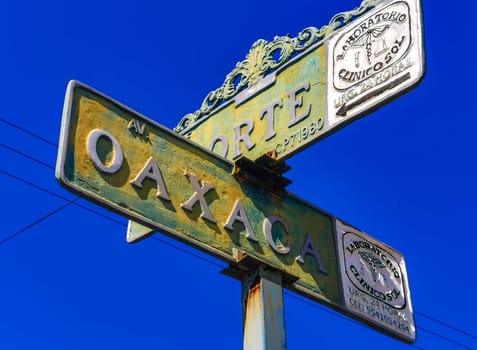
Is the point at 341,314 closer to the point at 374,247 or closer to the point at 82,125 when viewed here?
the point at 374,247

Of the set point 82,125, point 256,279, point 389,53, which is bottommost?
point 256,279

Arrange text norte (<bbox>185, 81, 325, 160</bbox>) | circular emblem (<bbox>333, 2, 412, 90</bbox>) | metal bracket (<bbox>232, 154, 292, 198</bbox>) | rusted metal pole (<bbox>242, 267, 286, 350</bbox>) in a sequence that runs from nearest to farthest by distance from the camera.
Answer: rusted metal pole (<bbox>242, 267, 286, 350</bbox>), circular emblem (<bbox>333, 2, 412, 90</bbox>), text norte (<bbox>185, 81, 325, 160</bbox>), metal bracket (<bbox>232, 154, 292, 198</bbox>)

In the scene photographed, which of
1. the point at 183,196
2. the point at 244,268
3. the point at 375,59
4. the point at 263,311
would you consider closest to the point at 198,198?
the point at 183,196

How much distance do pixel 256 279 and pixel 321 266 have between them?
62cm


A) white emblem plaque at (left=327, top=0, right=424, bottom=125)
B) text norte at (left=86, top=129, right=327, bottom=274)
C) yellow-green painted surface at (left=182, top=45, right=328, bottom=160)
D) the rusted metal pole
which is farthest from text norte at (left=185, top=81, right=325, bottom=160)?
the rusted metal pole

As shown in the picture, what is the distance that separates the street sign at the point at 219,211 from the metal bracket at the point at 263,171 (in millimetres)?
14

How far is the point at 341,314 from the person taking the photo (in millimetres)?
5812

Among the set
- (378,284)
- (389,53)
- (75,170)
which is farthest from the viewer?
(378,284)

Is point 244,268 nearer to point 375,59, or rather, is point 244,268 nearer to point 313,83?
point 313,83

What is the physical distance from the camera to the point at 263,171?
5.77 m

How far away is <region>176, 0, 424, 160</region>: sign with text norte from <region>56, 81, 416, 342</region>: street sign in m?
0.39

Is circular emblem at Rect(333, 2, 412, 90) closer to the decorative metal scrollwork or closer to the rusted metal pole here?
the decorative metal scrollwork

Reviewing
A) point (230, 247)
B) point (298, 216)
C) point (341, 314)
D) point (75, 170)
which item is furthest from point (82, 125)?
point (341, 314)

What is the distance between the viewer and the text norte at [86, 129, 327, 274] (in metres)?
5.05
